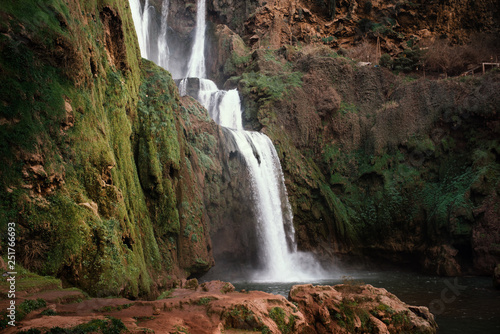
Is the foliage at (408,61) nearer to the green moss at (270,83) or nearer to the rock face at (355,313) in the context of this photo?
the green moss at (270,83)

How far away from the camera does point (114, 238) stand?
962 centimetres

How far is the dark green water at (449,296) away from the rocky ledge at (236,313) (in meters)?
1.68

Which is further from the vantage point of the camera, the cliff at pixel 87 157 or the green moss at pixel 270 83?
the green moss at pixel 270 83

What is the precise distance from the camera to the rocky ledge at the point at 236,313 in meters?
5.99

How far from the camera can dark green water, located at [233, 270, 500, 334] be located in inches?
467

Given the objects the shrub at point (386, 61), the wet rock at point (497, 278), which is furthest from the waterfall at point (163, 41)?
the wet rock at point (497, 278)

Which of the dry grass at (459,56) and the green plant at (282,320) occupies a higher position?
the dry grass at (459,56)

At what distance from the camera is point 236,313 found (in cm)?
820

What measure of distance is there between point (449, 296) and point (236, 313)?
11.9 meters

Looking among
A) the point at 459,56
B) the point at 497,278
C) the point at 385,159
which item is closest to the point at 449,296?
the point at 497,278

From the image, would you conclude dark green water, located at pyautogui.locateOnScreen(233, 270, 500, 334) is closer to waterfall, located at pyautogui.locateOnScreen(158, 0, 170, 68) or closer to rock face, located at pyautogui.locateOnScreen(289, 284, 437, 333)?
rock face, located at pyautogui.locateOnScreen(289, 284, 437, 333)

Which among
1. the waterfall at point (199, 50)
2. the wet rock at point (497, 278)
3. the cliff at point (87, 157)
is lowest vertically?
the wet rock at point (497, 278)

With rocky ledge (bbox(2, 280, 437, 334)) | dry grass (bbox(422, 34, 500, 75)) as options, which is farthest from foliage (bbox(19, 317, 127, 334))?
dry grass (bbox(422, 34, 500, 75))

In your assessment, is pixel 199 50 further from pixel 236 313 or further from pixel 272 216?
pixel 236 313
